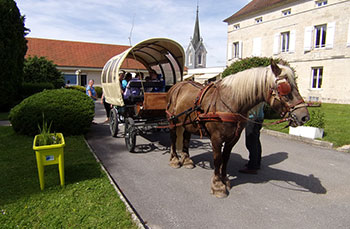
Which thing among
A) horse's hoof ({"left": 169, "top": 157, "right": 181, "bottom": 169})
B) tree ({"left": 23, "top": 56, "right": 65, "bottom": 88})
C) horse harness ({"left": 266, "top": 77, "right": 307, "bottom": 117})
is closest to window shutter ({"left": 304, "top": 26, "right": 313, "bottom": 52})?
horse's hoof ({"left": 169, "top": 157, "right": 181, "bottom": 169})

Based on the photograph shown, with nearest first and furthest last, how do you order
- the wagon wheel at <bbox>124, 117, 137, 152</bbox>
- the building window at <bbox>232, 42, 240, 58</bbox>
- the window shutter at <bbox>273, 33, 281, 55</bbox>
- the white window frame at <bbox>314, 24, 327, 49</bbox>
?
the wagon wheel at <bbox>124, 117, 137, 152</bbox> < the white window frame at <bbox>314, 24, 327, 49</bbox> < the window shutter at <bbox>273, 33, 281, 55</bbox> < the building window at <bbox>232, 42, 240, 58</bbox>

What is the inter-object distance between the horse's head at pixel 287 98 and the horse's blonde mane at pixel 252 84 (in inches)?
0.8

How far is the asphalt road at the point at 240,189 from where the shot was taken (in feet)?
9.82

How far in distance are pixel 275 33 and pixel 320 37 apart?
387 cm

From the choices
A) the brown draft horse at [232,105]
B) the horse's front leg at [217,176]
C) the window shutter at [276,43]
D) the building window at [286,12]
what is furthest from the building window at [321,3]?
the horse's front leg at [217,176]

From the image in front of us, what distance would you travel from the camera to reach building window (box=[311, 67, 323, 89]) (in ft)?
59.2

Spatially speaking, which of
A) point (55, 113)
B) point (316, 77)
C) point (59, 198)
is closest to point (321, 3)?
point (316, 77)

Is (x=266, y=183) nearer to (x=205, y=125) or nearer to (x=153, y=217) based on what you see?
(x=205, y=125)

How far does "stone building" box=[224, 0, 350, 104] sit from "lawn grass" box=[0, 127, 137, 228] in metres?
18.2

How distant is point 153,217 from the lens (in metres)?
2.99

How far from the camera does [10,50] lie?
38.7 feet

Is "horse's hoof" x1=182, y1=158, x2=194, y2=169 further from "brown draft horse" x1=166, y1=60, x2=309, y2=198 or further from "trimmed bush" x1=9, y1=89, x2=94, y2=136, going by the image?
"trimmed bush" x1=9, y1=89, x2=94, y2=136

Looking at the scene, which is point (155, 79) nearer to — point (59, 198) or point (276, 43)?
point (59, 198)

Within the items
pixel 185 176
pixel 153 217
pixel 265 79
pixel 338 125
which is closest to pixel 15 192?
pixel 153 217
